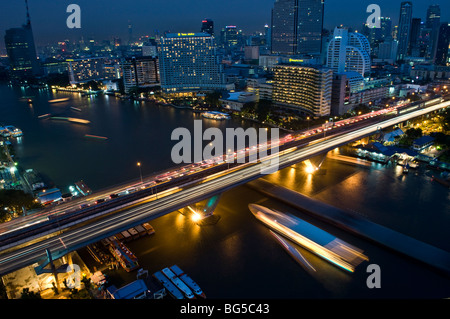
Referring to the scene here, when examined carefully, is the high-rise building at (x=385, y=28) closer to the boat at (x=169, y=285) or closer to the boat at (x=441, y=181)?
the boat at (x=441, y=181)

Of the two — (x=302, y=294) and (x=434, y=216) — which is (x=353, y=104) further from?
(x=302, y=294)

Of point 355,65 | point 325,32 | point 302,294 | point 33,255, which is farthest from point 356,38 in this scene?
point 33,255

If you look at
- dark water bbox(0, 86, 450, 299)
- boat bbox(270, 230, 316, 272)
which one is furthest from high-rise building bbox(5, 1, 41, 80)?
boat bbox(270, 230, 316, 272)

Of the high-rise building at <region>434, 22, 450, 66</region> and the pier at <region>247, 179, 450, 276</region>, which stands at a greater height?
the high-rise building at <region>434, 22, 450, 66</region>

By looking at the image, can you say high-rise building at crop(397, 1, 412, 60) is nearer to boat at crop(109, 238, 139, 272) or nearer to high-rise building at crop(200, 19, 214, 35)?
high-rise building at crop(200, 19, 214, 35)

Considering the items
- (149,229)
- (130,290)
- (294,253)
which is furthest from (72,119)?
(294,253)

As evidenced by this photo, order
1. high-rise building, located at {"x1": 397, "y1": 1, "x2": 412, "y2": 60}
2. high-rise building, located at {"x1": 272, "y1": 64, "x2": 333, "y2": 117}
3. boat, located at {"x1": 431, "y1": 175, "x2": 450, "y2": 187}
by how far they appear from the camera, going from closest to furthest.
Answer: boat, located at {"x1": 431, "y1": 175, "x2": 450, "y2": 187} < high-rise building, located at {"x1": 272, "y1": 64, "x2": 333, "y2": 117} < high-rise building, located at {"x1": 397, "y1": 1, "x2": 412, "y2": 60}

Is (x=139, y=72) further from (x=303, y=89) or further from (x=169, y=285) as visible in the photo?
(x=169, y=285)

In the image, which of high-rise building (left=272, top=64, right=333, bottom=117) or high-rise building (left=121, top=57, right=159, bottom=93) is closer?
high-rise building (left=272, top=64, right=333, bottom=117)
